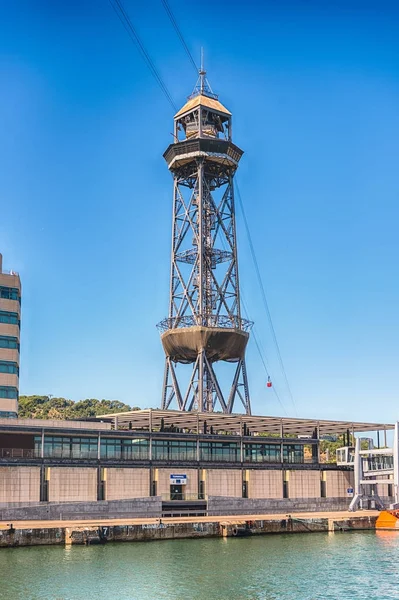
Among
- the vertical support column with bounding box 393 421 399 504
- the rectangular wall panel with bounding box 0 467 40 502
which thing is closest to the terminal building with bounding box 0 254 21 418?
the rectangular wall panel with bounding box 0 467 40 502

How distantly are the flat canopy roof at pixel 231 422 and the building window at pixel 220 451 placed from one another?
2567mm

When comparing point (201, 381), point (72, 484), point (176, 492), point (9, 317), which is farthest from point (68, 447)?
point (201, 381)

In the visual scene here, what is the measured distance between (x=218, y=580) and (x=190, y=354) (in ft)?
260

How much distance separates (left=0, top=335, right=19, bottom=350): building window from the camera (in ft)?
372

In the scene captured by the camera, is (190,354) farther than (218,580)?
Yes

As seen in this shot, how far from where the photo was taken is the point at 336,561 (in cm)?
6762

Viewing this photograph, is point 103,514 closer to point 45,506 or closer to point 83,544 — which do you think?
point 45,506

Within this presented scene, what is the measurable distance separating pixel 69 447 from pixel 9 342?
25.8 meters

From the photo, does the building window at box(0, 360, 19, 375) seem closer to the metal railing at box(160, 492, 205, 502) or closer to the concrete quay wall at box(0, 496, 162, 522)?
the concrete quay wall at box(0, 496, 162, 522)

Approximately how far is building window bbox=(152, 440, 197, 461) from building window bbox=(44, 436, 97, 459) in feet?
27.4

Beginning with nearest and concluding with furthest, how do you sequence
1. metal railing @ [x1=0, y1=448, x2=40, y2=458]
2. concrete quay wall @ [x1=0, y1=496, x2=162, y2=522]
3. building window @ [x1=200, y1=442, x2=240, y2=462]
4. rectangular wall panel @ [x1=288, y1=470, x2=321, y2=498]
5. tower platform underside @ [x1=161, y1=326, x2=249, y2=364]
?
concrete quay wall @ [x1=0, y1=496, x2=162, y2=522]
metal railing @ [x1=0, y1=448, x2=40, y2=458]
building window @ [x1=200, y1=442, x2=240, y2=462]
rectangular wall panel @ [x1=288, y1=470, x2=321, y2=498]
tower platform underside @ [x1=161, y1=326, x2=249, y2=364]

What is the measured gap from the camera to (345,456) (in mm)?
112188

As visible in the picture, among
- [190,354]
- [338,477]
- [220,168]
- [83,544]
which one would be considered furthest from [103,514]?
[220,168]

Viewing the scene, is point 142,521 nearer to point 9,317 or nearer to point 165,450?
point 165,450
